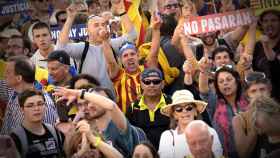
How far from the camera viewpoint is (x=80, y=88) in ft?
23.7

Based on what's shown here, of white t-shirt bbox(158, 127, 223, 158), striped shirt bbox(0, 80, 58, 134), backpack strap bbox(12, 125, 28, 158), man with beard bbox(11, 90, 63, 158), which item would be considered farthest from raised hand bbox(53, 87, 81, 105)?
white t-shirt bbox(158, 127, 223, 158)

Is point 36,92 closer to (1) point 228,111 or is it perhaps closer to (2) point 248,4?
(1) point 228,111

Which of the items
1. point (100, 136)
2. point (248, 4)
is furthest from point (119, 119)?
point (248, 4)

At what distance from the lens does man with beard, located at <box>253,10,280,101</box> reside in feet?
26.1

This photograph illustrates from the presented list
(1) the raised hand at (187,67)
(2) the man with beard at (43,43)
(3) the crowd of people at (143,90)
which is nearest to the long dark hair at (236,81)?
(3) the crowd of people at (143,90)

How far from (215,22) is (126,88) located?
1165 mm

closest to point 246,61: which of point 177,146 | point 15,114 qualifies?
point 177,146

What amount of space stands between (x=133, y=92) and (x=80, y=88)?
0.83 m

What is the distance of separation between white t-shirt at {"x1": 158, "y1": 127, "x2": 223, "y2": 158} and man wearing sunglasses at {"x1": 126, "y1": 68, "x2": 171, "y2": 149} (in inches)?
18.8

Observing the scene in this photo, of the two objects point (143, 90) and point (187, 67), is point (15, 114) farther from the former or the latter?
point (187, 67)

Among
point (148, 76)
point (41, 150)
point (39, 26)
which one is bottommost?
point (41, 150)

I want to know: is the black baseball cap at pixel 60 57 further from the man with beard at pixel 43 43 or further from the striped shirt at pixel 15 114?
the man with beard at pixel 43 43

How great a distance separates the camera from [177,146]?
6613 millimetres

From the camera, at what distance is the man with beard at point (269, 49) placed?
7961 millimetres
